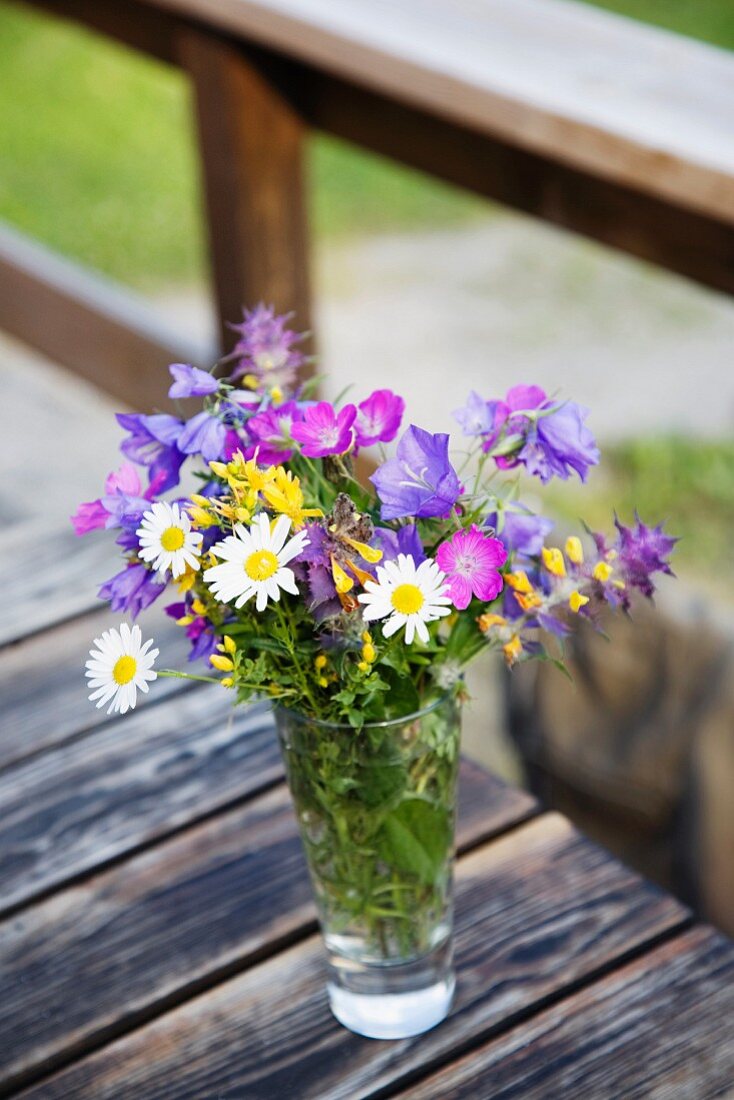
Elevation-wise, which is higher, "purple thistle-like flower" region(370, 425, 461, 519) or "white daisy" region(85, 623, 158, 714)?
"purple thistle-like flower" region(370, 425, 461, 519)

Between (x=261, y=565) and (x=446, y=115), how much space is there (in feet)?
3.23

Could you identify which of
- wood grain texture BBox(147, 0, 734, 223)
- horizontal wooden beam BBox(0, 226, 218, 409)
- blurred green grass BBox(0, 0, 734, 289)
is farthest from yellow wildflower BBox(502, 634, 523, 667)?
blurred green grass BBox(0, 0, 734, 289)

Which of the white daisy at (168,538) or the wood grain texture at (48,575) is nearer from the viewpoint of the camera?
the white daisy at (168,538)

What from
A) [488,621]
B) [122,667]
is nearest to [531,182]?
[488,621]

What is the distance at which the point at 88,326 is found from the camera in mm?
2375

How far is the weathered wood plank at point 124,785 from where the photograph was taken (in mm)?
1015

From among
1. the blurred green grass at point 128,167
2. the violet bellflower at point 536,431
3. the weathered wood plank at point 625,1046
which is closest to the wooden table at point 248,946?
the weathered wood plank at point 625,1046

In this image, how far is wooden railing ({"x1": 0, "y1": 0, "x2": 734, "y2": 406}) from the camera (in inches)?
53.1

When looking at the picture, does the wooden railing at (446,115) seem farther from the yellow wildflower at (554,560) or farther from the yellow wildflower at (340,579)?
the yellow wildflower at (340,579)

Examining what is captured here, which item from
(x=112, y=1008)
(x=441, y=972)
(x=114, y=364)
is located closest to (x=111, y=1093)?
(x=112, y=1008)

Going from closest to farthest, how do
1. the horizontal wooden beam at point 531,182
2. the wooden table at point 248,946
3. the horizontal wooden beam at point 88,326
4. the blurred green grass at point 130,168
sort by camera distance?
the wooden table at point 248,946 → the horizontal wooden beam at point 531,182 → the horizontal wooden beam at point 88,326 → the blurred green grass at point 130,168

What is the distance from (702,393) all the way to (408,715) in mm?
3073

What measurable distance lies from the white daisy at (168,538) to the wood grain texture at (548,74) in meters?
0.78

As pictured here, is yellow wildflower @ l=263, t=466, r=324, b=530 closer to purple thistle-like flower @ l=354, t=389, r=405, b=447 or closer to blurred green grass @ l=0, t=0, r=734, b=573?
purple thistle-like flower @ l=354, t=389, r=405, b=447
